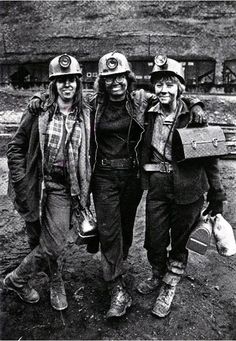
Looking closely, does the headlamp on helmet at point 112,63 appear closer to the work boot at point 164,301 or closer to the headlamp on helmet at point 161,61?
the headlamp on helmet at point 161,61

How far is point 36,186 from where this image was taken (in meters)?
3.31

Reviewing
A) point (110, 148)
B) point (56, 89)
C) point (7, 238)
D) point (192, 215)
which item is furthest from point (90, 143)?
point (7, 238)

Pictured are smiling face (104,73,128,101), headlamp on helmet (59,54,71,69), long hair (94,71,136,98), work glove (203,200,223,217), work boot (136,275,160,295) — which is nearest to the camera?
headlamp on helmet (59,54,71,69)

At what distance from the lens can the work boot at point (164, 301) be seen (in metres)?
3.48

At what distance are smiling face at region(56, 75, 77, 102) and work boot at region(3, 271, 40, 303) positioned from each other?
178 cm

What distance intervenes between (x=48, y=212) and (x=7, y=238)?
201cm

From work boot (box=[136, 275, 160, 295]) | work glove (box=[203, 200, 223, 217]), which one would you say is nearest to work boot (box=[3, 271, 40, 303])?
work boot (box=[136, 275, 160, 295])

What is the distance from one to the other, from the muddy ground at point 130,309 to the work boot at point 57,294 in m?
0.07

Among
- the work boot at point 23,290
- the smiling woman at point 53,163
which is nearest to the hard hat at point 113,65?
the smiling woman at point 53,163

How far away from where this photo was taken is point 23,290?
3.52 metres

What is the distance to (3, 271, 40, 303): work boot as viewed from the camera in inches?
137

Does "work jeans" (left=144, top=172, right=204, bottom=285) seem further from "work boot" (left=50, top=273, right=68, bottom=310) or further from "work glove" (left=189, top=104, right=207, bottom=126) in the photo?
"work boot" (left=50, top=273, right=68, bottom=310)

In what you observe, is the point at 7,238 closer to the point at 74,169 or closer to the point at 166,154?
the point at 74,169

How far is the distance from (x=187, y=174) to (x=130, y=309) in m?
1.48
